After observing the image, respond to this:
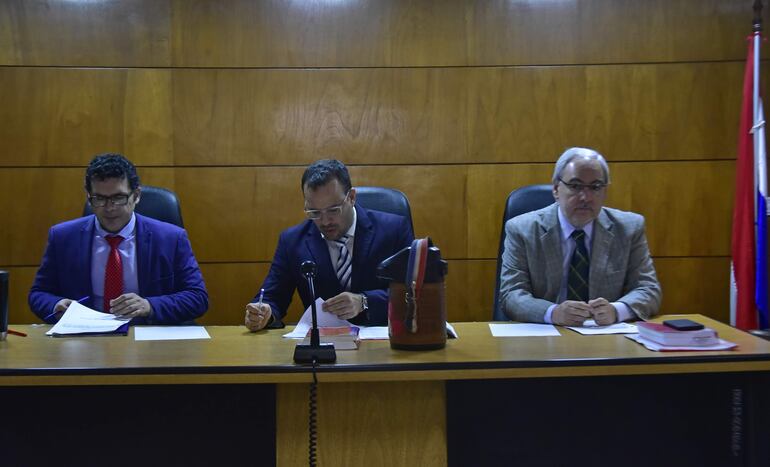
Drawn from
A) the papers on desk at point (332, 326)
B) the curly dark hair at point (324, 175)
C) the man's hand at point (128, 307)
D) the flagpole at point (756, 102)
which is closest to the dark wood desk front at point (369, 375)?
the papers on desk at point (332, 326)

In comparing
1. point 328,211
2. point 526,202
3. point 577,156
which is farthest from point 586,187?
point 328,211

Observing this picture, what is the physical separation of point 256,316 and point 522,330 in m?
0.81

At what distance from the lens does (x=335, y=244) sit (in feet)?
9.30

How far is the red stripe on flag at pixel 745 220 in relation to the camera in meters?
3.73

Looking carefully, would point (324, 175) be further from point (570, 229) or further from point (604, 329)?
point (604, 329)

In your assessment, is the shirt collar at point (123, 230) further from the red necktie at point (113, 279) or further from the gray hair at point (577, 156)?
the gray hair at point (577, 156)

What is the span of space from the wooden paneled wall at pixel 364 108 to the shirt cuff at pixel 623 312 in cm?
163

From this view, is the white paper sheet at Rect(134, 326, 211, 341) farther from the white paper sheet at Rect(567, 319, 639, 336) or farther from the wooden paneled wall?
the wooden paneled wall

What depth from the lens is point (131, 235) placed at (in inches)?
115

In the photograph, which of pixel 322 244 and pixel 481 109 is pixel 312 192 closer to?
pixel 322 244

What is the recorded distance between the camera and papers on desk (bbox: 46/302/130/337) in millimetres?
2344

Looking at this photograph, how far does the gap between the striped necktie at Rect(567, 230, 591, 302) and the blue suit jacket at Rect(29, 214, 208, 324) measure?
1.32m

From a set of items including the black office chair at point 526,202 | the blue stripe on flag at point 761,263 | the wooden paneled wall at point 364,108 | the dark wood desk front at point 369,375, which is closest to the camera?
the dark wood desk front at point 369,375

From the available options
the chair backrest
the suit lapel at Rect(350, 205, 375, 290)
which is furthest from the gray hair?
the chair backrest
